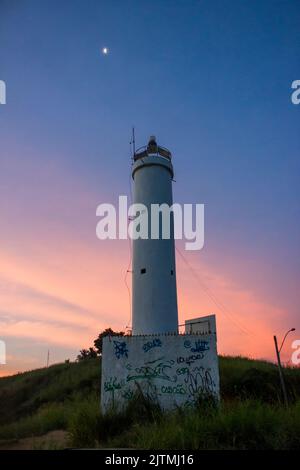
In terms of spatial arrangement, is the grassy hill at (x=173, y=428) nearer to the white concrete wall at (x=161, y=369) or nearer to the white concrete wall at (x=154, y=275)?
the white concrete wall at (x=161, y=369)

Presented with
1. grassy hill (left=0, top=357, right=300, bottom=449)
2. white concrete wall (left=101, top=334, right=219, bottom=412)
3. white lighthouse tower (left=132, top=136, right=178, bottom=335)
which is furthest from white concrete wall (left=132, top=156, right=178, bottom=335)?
white concrete wall (left=101, top=334, right=219, bottom=412)

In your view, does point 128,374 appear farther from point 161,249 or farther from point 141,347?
point 161,249

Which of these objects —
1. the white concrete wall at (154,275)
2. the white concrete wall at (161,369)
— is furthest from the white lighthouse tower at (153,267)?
the white concrete wall at (161,369)

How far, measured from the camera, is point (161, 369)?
11719 millimetres

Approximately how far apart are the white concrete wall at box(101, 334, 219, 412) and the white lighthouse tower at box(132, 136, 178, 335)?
6878mm

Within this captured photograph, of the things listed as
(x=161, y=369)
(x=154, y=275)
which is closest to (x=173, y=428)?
(x=161, y=369)

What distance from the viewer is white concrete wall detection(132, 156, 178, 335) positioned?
19.1 m

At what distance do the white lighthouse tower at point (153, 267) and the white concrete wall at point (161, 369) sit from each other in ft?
22.6

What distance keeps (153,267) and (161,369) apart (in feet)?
28.2

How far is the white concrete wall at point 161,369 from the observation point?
37.5 ft

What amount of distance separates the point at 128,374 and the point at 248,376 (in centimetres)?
982

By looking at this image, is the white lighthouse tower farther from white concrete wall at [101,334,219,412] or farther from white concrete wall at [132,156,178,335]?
white concrete wall at [101,334,219,412]

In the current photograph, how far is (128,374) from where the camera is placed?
38.5 feet
